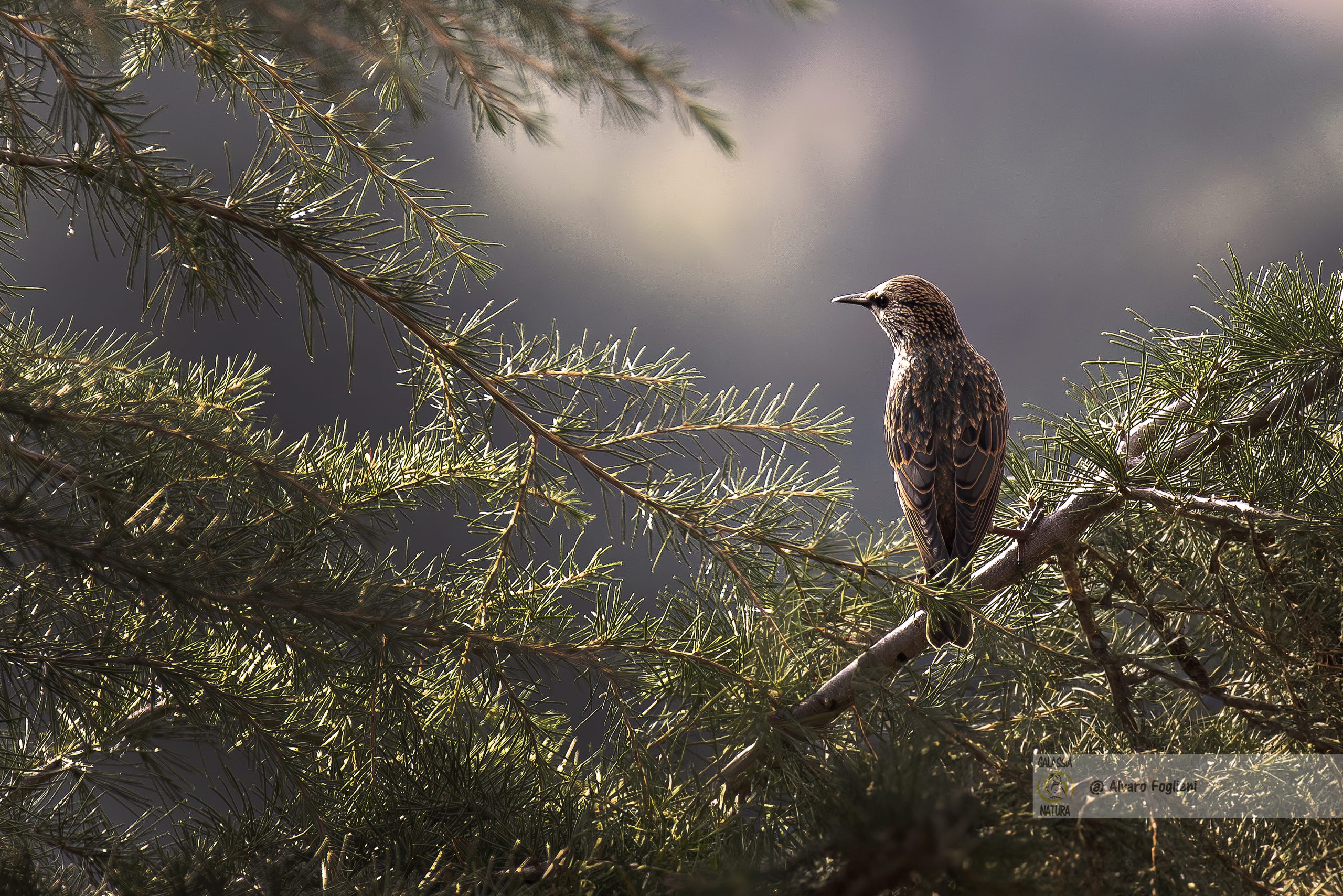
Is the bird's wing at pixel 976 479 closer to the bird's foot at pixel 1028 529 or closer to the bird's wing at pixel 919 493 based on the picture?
the bird's wing at pixel 919 493

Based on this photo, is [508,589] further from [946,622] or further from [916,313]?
[916,313]

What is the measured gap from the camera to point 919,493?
84 cm

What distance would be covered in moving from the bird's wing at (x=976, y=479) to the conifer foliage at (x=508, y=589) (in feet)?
0.18

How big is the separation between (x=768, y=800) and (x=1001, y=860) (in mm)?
313

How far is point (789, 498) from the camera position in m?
0.71

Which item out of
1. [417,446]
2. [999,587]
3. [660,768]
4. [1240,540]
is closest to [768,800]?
[660,768]

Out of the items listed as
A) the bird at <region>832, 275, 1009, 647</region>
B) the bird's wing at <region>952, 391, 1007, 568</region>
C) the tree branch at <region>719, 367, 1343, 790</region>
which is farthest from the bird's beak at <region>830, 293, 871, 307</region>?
the tree branch at <region>719, 367, 1343, 790</region>

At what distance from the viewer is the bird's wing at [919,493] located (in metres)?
0.79

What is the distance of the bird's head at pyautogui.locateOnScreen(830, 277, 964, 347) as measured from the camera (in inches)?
40.7

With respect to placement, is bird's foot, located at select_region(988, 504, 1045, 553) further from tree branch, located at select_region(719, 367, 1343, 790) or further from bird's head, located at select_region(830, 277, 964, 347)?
bird's head, located at select_region(830, 277, 964, 347)

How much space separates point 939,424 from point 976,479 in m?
0.11

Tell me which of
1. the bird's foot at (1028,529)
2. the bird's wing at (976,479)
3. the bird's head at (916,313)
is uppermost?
the bird's head at (916,313)

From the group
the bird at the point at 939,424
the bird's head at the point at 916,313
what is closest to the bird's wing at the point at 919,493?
the bird at the point at 939,424

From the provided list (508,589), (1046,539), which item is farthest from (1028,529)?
(508,589)
